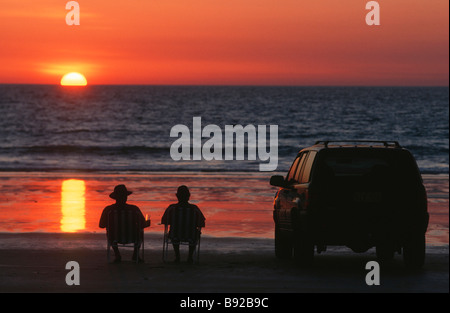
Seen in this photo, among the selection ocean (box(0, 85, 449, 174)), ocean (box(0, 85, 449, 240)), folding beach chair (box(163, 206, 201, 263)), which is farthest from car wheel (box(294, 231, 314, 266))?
ocean (box(0, 85, 449, 174))

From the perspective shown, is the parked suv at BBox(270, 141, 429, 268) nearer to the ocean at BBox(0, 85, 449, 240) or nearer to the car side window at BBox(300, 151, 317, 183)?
the car side window at BBox(300, 151, 317, 183)

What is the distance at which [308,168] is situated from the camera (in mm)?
11203

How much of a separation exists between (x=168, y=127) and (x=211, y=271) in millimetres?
69678

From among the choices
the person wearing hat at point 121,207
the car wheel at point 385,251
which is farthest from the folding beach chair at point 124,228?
the car wheel at point 385,251

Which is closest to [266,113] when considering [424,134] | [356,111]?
[356,111]

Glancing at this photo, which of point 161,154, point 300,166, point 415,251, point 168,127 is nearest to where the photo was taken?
point 415,251

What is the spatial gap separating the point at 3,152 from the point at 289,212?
3832cm

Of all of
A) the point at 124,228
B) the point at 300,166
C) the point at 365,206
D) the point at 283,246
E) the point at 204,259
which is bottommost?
the point at 204,259

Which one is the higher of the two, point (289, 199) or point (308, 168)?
point (308, 168)

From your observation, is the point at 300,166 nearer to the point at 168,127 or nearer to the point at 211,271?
the point at 211,271

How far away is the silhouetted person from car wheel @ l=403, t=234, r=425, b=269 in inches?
116

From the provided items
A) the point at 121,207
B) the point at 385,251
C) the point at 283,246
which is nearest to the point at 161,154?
the point at 283,246

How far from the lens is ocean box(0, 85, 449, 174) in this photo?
40.7m
